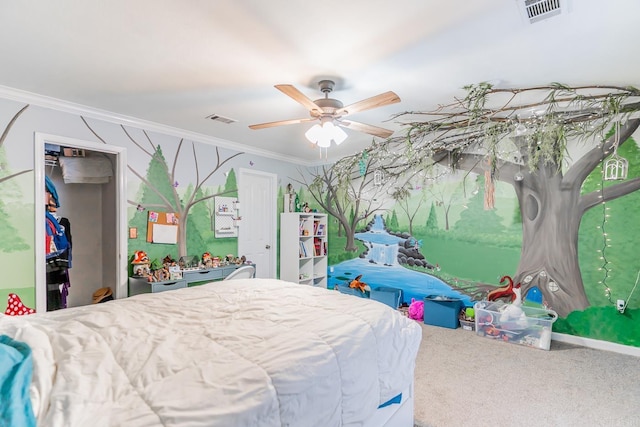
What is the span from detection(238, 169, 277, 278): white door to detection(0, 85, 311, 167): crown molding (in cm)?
39

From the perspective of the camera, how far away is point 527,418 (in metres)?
2.07

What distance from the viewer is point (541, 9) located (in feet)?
5.17

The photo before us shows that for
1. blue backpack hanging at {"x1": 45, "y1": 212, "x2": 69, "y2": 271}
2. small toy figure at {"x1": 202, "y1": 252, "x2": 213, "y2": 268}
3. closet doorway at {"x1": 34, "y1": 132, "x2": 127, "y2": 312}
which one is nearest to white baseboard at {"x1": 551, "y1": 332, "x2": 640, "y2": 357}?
small toy figure at {"x1": 202, "y1": 252, "x2": 213, "y2": 268}

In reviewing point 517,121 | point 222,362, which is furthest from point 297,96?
point 517,121

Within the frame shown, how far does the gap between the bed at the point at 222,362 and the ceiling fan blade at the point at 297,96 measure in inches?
54.0

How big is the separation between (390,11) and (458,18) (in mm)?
374

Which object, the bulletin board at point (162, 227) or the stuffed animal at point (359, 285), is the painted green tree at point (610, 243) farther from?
the bulletin board at point (162, 227)

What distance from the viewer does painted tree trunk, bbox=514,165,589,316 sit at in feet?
10.8

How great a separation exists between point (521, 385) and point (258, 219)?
140 inches

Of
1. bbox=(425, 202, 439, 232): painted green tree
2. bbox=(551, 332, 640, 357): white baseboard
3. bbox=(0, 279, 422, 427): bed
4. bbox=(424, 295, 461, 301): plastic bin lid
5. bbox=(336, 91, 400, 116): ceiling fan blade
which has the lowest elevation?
bbox=(551, 332, 640, 357): white baseboard

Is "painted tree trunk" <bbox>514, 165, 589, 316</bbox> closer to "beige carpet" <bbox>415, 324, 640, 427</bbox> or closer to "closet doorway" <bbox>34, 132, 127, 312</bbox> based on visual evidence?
"beige carpet" <bbox>415, 324, 640, 427</bbox>

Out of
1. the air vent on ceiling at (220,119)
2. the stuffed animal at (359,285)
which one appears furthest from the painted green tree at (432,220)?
the air vent on ceiling at (220,119)

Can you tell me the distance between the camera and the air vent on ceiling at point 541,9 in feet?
5.03

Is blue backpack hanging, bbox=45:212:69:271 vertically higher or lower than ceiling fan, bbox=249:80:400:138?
lower
